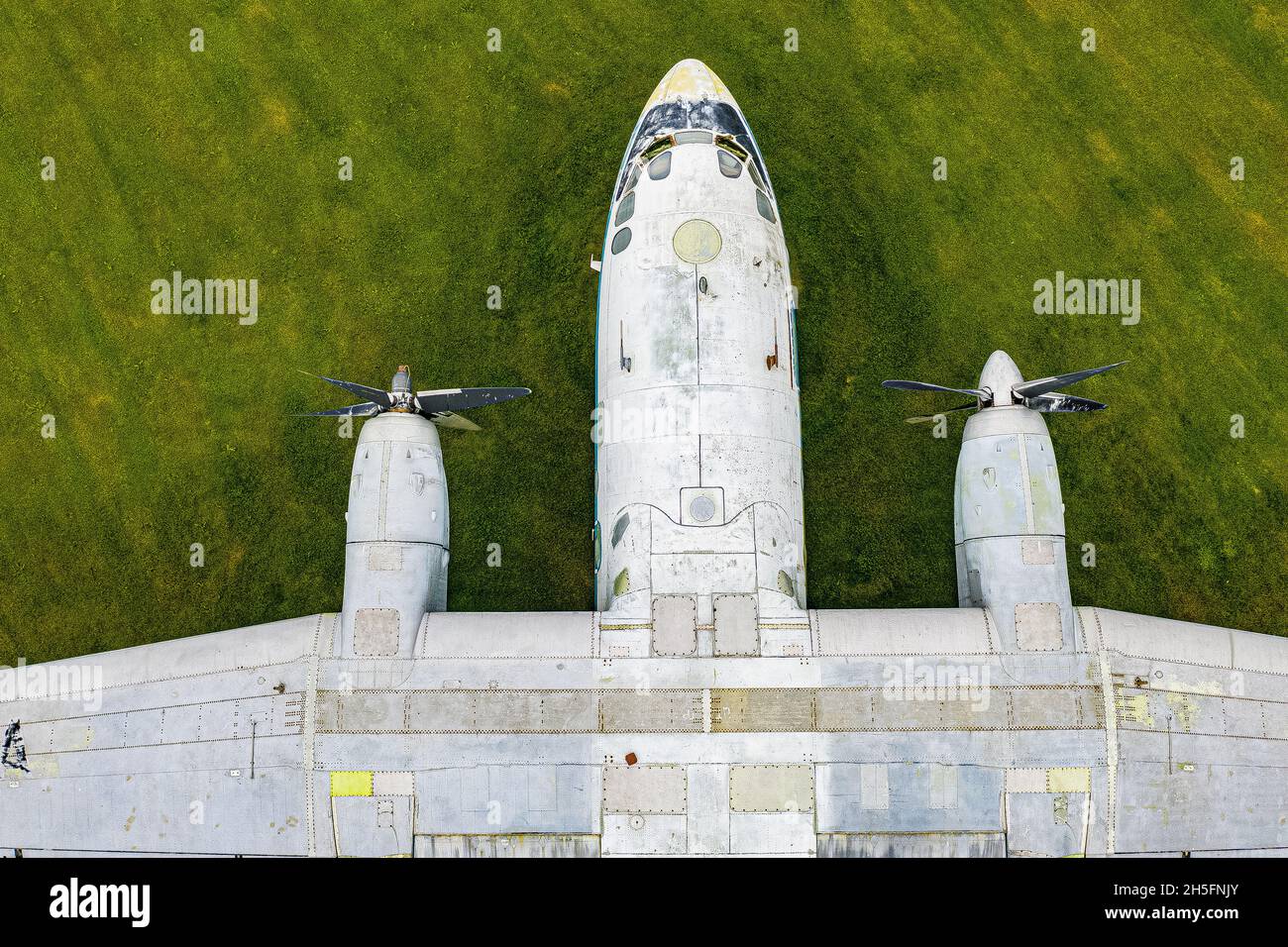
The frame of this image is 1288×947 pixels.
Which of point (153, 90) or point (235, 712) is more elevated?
point (153, 90)

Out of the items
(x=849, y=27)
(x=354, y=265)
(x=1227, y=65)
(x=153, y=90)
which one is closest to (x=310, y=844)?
(x=354, y=265)

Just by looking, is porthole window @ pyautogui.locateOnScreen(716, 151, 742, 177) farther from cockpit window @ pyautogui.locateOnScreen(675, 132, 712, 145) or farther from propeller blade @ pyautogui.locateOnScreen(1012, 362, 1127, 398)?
propeller blade @ pyautogui.locateOnScreen(1012, 362, 1127, 398)

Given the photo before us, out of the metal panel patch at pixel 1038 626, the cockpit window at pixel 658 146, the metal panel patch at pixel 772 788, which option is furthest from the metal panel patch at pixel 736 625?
the cockpit window at pixel 658 146

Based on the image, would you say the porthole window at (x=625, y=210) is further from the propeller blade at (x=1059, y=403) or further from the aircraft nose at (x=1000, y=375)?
the propeller blade at (x=1059, y=403)

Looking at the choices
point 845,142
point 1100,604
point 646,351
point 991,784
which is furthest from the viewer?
point 845,142

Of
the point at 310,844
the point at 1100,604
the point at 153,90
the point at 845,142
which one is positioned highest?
the point at 153,90

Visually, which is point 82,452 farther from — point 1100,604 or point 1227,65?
point 1227,65

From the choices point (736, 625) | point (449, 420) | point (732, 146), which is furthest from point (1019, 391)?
point (449, 420)

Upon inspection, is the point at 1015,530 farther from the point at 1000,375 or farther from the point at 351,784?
→ the point at 351,784
